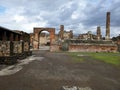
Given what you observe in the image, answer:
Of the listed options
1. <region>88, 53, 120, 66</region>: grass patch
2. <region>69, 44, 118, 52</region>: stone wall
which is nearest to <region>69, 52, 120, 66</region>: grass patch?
<region>88, 53, 120, 66</region>: grass patch

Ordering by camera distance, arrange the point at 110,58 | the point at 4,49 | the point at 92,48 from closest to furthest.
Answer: the point at 4,49
the point at 110,58
the point at 92,48

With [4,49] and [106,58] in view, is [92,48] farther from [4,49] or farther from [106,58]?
[4,49]

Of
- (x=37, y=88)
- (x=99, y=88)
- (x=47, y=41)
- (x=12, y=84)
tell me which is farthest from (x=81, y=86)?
(x=47, y=41)

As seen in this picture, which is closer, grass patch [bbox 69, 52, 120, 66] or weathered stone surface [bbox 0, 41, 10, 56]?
weathered stone surface [bbox 0, 41, 10, 56]

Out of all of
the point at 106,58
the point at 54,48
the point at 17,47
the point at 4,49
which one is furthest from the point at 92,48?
the point at 4,49

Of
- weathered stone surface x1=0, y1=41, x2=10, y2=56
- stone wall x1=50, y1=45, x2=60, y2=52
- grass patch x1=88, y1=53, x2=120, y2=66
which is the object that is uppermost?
weathered stone surface x1=0, y1=41, x2=10, y2=56

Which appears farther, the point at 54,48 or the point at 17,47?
the point at 54,48

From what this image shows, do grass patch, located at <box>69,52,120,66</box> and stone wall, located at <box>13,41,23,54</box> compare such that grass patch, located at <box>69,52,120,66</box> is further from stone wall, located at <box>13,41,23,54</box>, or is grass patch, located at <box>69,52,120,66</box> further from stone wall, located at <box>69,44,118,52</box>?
stone wall, located at <box>69,44,118,52</box>

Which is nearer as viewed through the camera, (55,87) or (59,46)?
(55,87)

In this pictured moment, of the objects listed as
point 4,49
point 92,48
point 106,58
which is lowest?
point 106,58

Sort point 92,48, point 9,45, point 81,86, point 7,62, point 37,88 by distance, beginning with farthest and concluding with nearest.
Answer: point 92,48, point 9,45, point 7,62, point 81,86, point 37,88

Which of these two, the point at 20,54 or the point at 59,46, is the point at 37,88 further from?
the point at 59,46

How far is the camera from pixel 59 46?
1524 inches

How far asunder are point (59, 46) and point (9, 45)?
75.1ft
